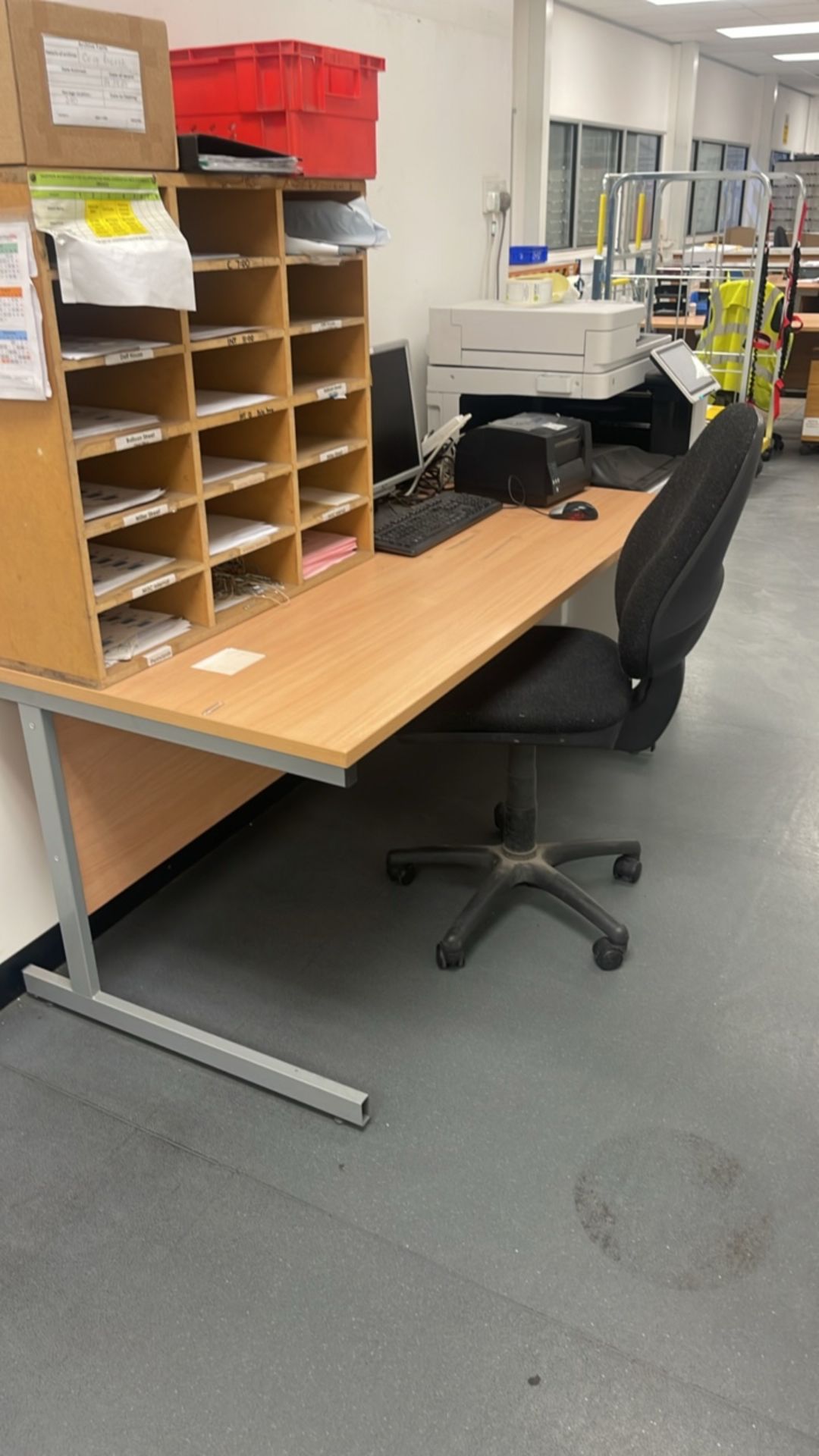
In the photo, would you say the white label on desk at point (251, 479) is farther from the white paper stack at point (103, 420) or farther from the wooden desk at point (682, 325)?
the wooden desk at point (682, 325)

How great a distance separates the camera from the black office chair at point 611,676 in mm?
1825

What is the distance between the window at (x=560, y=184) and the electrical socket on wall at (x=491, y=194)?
5.45 metres

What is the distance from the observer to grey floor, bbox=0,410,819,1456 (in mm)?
1363

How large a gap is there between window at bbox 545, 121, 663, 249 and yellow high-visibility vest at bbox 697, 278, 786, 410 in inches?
91.1

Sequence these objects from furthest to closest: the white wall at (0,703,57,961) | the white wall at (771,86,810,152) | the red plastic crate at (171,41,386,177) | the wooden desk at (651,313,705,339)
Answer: the white wall at (771,86,810,152)
the wooden desk at (651,313,705,339)
the white wall at (0,703,57,961)
the red plastic crate at (171,41,386,177)

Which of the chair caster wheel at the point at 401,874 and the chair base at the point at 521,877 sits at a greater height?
the chair base at the point at 521,877

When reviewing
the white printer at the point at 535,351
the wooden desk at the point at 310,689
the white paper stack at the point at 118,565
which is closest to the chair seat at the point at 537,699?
the wooden desk at the point at 310,689

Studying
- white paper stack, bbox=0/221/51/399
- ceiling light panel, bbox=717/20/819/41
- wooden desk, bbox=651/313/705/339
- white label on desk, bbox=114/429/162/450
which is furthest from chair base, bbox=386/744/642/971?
ceiling light panel, bbox=717/20/819/41

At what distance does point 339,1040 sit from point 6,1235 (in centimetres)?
63

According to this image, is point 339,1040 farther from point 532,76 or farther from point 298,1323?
point 532,76

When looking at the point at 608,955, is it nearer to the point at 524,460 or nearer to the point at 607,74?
the point at 524,460

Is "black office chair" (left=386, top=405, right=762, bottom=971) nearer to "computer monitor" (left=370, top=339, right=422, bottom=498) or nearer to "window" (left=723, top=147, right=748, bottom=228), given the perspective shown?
"computer monitor" (left=370, top=339, right=422, bottom=498)

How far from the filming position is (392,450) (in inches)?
101

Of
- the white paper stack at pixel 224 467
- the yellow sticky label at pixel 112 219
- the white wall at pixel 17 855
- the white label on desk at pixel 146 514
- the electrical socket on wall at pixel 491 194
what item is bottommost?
the white wall at pixel 17 855
